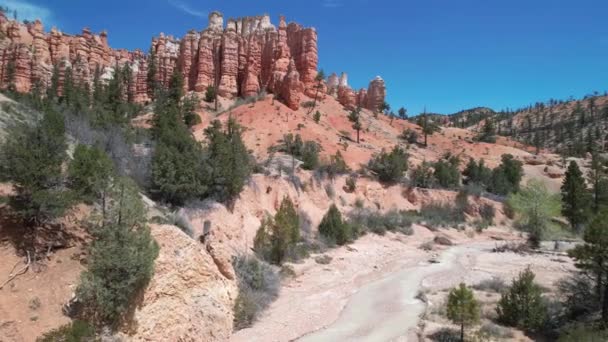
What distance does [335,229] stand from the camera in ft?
90.1

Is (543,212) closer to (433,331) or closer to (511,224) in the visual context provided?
(511,224)

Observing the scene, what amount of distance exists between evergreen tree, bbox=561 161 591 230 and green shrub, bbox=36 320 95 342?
41.2 metres

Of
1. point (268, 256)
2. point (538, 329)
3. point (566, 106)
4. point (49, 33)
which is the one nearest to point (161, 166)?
point (268, 256)

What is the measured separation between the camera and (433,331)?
1299cm

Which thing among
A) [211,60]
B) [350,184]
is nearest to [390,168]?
[350,184]

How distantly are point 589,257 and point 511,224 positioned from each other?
31578mm

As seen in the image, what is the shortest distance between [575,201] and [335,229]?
25695 millimetres

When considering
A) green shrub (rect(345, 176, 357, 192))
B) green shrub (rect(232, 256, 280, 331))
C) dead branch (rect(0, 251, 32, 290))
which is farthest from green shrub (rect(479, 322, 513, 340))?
green shrub (rect(345, 176, 357, 192))

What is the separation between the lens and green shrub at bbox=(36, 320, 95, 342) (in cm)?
885

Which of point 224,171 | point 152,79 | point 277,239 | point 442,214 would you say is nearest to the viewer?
point 277,239

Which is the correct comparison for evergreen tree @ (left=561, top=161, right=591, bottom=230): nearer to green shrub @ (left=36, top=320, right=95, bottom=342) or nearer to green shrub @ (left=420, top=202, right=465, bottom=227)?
green shrub @ (left=420, top=202, right=465, bottom=227)

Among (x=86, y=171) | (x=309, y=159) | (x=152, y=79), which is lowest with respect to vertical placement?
(x=86, y=171)

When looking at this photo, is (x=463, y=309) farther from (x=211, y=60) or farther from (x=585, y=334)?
(x=211, y=60)

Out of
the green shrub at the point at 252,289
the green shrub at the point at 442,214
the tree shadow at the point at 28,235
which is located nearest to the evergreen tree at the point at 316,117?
the green shrub at the point at 442,214
